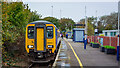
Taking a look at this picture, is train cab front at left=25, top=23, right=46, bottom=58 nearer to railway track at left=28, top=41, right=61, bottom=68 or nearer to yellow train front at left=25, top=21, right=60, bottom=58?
yellow train front at left=25, top=21, right=60, bottom=58

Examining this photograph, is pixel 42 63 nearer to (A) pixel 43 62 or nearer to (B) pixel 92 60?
(A) pixel 43 62

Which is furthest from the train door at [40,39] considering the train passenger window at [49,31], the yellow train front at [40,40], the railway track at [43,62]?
the railway track at [43,62]

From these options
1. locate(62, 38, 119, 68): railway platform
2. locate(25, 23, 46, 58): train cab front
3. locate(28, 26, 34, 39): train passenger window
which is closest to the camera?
locate(62, 38, 119, 68): railway platform

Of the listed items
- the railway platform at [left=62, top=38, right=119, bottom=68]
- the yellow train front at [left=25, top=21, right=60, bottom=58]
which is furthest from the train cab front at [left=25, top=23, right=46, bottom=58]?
the railway platform at [left=62, top=38, right=119, bottom=68]

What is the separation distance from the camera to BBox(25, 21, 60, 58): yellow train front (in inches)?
454

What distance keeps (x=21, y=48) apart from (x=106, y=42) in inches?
386

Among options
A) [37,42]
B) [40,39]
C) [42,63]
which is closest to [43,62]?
[42,63]

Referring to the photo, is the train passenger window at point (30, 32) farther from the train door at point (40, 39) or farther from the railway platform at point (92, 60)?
the railway platform at point (92, 60)

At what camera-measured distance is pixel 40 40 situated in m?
11.6

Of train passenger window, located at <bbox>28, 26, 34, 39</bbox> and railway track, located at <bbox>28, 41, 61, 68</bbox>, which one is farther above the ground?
train passenger window, located at <bbox>28, 26, 34, 39</bbox>

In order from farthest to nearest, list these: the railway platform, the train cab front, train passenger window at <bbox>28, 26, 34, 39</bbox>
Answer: train passenger window at <bbox>28, 26, 34, 39</bbox>, the train cab front, the railway platform

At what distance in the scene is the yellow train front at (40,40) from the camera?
11.5 m

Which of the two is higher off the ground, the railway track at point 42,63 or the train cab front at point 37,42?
the train cab front at point 37,42

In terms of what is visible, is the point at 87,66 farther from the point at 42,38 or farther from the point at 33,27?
the point at 33,27
